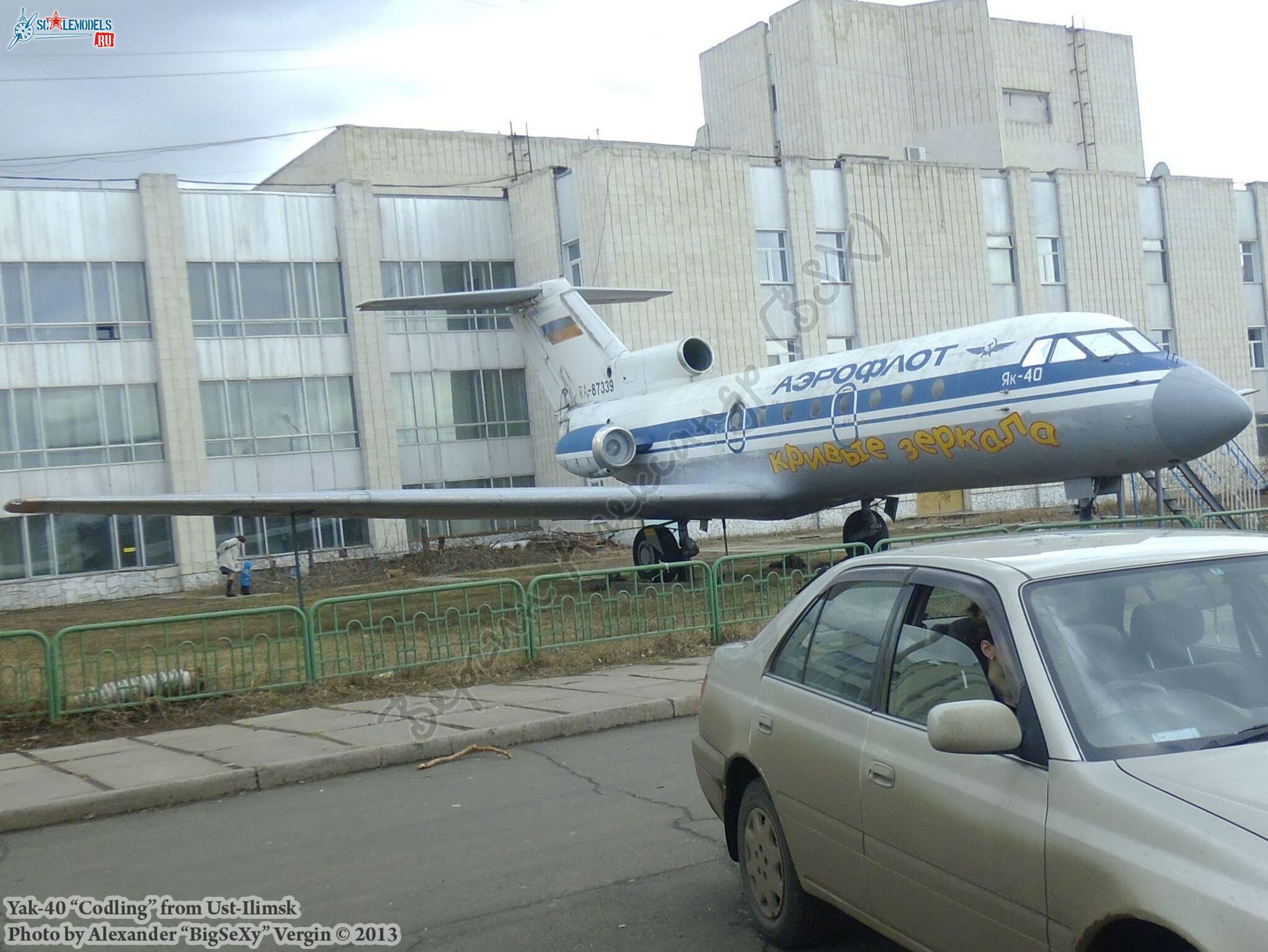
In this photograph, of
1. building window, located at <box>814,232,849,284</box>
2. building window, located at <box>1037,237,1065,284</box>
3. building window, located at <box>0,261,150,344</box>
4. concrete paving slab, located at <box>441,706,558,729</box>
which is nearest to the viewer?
concrete paving slab, located at <box>441,706,558,729</box>

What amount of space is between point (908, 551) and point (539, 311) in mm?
21505

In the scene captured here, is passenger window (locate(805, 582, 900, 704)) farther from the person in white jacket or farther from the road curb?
the person in white jacket

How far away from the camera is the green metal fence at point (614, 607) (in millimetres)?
12523

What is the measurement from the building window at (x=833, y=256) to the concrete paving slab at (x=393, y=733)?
30.5m

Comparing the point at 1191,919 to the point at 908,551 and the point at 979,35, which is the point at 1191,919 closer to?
the point at 908,551

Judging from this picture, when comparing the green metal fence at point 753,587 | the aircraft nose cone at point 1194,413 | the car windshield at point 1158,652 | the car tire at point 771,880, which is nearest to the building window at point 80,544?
the green metal fence at point 753,587

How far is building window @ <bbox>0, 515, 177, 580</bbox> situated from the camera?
30.7 meters

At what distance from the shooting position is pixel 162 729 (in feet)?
33.9

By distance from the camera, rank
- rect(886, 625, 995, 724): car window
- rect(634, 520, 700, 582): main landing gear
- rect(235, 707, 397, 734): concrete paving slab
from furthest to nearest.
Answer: rect(634, 520, 700, 582): main landing gear → rect(235, 707, 397, 734): concrete paving slab → rect(886, 625, 995, 724): car window

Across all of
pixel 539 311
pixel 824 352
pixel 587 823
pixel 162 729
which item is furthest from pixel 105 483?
pixel 587 823

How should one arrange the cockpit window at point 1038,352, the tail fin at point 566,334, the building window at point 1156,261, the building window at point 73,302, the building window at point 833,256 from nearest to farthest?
the cockpit window at point 1038,352 < the tail fin at point 566,334 < the building window at point 73,302 < the building window at point 833,256 < the building window at point 1156,261

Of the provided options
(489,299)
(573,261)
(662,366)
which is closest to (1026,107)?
(573,261)

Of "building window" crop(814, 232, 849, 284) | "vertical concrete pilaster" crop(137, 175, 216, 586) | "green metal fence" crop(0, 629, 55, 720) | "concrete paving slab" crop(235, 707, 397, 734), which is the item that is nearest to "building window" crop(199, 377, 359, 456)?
"vertical concrete pilaster" crop(137, 175, 216, 586)

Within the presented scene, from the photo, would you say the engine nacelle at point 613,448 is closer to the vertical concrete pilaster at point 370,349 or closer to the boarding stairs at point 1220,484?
the boarding stairs at point 1220,484
